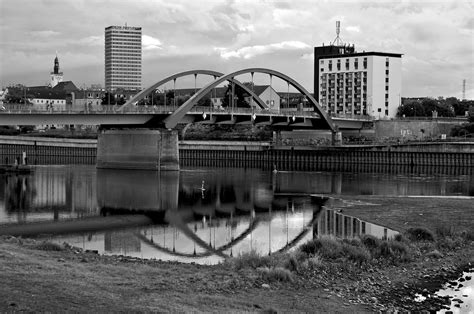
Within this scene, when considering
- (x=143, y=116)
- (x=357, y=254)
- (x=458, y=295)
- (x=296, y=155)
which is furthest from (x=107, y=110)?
(x=458, y=295)

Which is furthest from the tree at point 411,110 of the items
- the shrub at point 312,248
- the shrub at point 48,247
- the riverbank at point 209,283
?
the shrub at point 48,247

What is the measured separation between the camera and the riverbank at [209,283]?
1416 centimetres

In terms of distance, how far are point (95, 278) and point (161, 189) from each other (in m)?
40.3

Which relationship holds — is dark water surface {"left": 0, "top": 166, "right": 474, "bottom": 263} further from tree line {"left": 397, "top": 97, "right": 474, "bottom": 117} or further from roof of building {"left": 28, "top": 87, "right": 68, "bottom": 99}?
roof of building {"left": 28, "top": 87, "right": 68, "bottom": 99}

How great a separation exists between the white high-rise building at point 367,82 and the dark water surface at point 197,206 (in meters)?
66.5

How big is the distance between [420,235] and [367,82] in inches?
4449

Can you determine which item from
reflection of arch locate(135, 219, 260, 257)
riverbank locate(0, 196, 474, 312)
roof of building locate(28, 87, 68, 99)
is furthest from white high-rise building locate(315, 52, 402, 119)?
riverbank locate(0, 196, 474, 312)

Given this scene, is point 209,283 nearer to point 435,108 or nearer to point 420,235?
point 420,235

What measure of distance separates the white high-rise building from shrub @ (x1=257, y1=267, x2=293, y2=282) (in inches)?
4573

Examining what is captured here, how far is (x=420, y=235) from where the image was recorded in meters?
26.4

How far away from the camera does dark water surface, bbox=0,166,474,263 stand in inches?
1099

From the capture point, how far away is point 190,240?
29.1 m

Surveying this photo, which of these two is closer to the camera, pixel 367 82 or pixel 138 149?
pixel 138 149

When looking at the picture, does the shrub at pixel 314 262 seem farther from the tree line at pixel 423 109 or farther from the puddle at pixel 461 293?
the tree line at pixel 423 109
